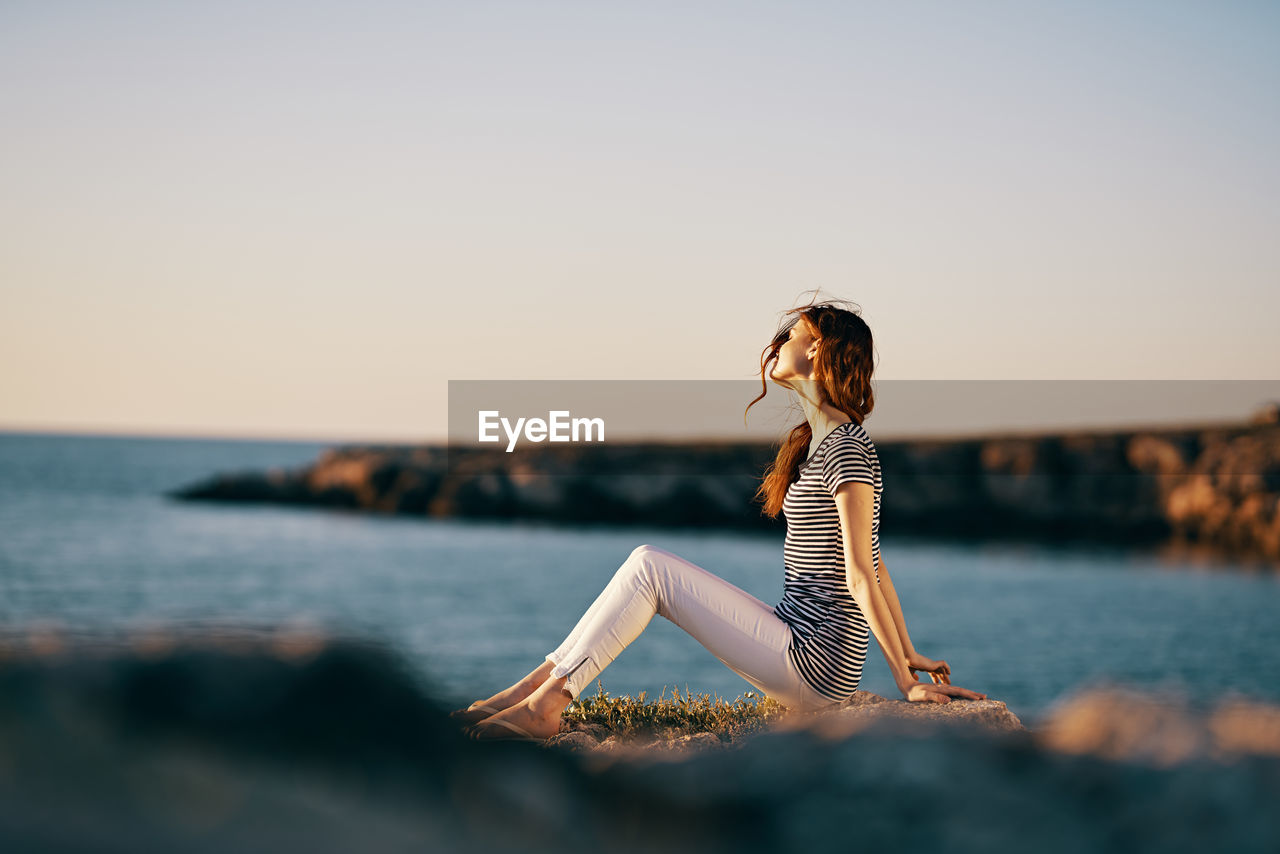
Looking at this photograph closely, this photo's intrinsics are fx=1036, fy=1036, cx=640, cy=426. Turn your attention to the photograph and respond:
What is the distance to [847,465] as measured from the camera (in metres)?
4.52

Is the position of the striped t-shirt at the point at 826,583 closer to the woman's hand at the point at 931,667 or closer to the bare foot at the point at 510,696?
the woman's hand at the point at 931,667

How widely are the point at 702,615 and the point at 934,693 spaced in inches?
41.4

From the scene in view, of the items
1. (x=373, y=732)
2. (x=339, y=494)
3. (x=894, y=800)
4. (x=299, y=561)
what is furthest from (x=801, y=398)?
(x=339, y=494)

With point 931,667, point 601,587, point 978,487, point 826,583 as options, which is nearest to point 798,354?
point 826,583

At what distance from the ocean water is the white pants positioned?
29.2 feet

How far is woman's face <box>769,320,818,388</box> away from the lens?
487 cm

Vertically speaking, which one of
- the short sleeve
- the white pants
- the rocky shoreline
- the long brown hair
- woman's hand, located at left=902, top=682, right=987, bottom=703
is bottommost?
the rocky shoreline

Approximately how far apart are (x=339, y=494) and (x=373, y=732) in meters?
51.0

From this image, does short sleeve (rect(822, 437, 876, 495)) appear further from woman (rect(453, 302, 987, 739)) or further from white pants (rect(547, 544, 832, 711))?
white pants (rect(547, 544, 832, 711))

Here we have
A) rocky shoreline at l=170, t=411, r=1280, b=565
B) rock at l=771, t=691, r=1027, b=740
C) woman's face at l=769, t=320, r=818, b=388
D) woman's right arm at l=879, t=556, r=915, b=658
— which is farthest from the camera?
rocky shoreline at l=170, t=411, r=1280, b=565

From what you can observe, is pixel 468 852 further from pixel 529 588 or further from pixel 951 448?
pixel 951 448

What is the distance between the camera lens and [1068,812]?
2324mm

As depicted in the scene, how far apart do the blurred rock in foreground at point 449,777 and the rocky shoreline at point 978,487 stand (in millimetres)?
33945

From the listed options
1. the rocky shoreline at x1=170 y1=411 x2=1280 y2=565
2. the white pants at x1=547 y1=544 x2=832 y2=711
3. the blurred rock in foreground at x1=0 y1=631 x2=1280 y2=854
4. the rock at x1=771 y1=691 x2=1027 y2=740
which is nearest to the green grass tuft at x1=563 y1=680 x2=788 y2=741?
the white pants at x1=547 y1=544 x2=832 y2=711
